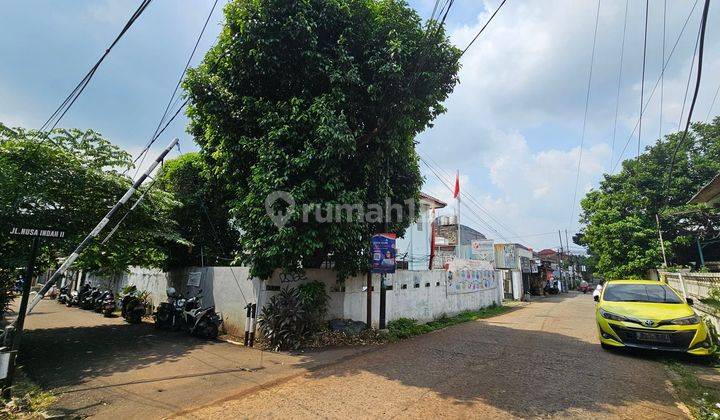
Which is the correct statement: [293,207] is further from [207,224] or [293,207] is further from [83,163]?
[207,224]

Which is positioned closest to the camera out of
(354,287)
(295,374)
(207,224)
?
(295,374)

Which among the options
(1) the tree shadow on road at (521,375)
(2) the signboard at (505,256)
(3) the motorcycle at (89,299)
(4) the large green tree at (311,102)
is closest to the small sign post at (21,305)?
(4) the large green tree at (311,102)

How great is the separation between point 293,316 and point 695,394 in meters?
7.05

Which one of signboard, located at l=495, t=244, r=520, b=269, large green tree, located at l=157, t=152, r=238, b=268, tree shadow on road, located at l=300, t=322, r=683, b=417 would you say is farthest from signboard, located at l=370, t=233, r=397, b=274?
signboard, located at l=495, t=244, r=520, b=269

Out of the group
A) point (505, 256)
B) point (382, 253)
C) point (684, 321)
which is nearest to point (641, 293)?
point (684, 321)

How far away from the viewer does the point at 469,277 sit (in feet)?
54.6

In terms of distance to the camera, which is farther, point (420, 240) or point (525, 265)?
point (525, 265)

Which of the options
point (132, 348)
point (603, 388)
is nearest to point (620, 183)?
point (603, 388)

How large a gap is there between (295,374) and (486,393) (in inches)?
124

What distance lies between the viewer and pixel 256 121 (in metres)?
8.19

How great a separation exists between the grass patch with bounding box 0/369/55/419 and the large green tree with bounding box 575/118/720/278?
25.5 meters

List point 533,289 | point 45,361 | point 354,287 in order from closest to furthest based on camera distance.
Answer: point 45,361 < point 354,287 < point 533,289

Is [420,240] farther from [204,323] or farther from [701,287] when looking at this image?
[204,323]

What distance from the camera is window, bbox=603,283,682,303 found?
24.6 ft
